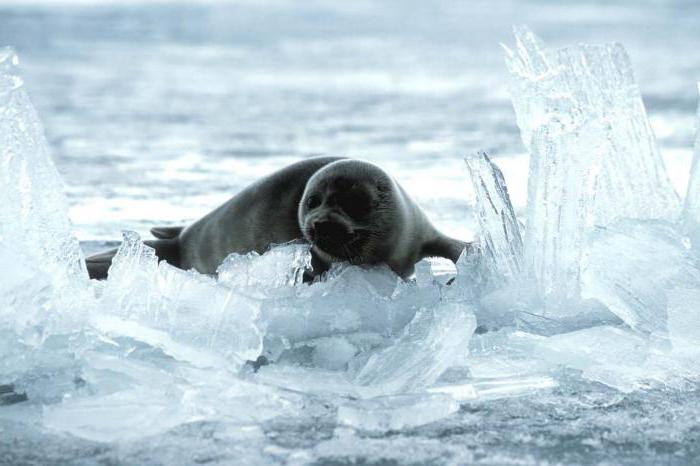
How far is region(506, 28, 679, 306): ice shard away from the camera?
2.98 metres

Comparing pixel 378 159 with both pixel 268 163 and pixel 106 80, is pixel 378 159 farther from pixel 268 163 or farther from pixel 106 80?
pixel 106 80

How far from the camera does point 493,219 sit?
312 cm

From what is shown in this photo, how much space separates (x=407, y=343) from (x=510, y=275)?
48 centimetres

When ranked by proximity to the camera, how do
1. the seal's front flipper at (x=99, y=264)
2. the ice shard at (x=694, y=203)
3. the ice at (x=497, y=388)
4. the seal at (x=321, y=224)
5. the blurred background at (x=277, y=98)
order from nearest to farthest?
1. the ice at (x=497, y=388)
2. the ice shard at (x=694, y=203)
3. the seal at (x=321, y=224)
4. the seal's front flipper at (x=99, y=264)
5. the blurred background at (x=277, y=98)

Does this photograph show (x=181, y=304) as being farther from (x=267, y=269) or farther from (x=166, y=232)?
(x=166, y=232)

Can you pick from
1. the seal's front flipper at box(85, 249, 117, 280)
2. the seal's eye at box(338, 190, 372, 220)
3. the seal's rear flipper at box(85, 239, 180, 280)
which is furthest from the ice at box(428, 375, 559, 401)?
the seal's rear flipper at box(85, 239, 180, 280)

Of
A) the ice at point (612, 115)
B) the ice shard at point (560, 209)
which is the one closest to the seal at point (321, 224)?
the ice at point (612, 115)

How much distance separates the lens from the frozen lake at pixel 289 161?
7.36 ft

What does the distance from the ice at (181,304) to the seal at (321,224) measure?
2.52 ft

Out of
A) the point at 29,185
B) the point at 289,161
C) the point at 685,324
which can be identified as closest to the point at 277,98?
the point at 289,161

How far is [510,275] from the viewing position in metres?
3.03

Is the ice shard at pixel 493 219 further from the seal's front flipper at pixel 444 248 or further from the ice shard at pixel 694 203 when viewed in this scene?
the seal's front flipper at pixel 444 248

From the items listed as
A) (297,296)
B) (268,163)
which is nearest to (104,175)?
(268,163)

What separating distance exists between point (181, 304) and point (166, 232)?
63.0 inches
